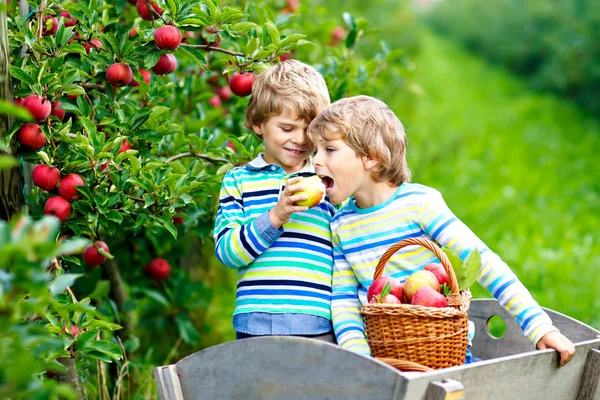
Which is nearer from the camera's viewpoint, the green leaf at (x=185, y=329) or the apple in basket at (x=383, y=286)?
the apple in basket at (x=383, y=286)

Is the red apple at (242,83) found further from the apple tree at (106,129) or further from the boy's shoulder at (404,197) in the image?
the boy's shoulder at (404,197)

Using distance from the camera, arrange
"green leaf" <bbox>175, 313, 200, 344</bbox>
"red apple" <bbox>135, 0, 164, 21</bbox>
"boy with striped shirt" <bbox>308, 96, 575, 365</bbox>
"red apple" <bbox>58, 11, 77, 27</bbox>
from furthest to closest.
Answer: "green leaf" <bbox>175, 313, 200, 344</bbox>, "red apple" <bbox>58, 11, 77, 27</bbox>, "red apple" <bbox>135, 0, 164, 21</bbox>, "boy with striped shirt" <bbox>308, 96, 575, 365</bbox>

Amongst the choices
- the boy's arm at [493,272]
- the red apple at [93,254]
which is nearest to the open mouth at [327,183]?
the boy's arm at [493,272]

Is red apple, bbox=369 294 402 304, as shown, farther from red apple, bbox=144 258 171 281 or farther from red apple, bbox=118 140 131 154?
red apple, bbox=144 258 171 281

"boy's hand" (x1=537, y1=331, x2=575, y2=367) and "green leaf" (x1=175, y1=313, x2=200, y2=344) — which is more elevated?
"boy's hand" (x1=537, y1=331, x2=575, y2=367)

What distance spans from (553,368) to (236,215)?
100 centimetres

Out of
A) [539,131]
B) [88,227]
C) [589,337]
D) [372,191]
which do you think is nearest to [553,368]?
[589,337]

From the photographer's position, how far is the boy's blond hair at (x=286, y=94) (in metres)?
2.24

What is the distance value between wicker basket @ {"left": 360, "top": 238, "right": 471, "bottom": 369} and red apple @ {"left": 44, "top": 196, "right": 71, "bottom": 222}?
944mm

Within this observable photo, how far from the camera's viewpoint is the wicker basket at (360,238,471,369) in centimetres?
183

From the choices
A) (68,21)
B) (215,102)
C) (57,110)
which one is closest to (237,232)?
(57,110)

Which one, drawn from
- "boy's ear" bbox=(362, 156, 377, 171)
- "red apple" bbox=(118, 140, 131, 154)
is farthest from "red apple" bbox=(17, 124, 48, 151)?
"boy's ear" bbox=(362, 156, 377, 171)

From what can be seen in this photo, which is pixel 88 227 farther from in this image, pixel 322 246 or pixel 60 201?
pixel 322 246

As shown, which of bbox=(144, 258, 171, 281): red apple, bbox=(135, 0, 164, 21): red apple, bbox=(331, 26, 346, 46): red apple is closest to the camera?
bbox=(135, 0, 164, 21): red apple
